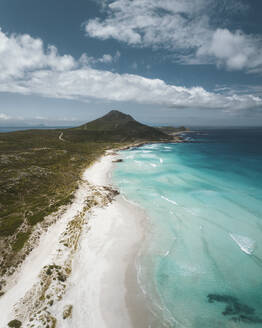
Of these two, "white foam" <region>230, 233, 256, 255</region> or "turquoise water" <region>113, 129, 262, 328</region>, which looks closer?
"turquoise water" <region>113, 129, 262, 328</region>

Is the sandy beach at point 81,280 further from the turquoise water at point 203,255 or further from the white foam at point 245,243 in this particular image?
the white foam at point 245,243

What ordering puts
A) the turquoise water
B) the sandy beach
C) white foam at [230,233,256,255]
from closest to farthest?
the sandy beach, the turquoise water, white foam at [230,233,256,255]

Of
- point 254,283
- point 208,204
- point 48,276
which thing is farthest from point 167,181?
point 48,276

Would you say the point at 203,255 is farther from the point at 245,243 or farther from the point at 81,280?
the point at 81,280

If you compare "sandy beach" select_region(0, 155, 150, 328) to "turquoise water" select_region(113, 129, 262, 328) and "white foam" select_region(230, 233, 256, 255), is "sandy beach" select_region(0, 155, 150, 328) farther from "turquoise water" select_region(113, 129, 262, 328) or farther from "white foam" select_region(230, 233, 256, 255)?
"white foam" select_region(230, 233, 256, 255)

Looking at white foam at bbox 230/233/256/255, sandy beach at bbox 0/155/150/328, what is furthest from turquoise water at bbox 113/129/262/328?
sandy beach at bbox 0/155/150/328

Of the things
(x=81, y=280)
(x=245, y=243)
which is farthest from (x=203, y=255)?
(x=81, y=280)

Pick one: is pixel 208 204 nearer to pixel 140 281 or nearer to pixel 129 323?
pixel 140 281
